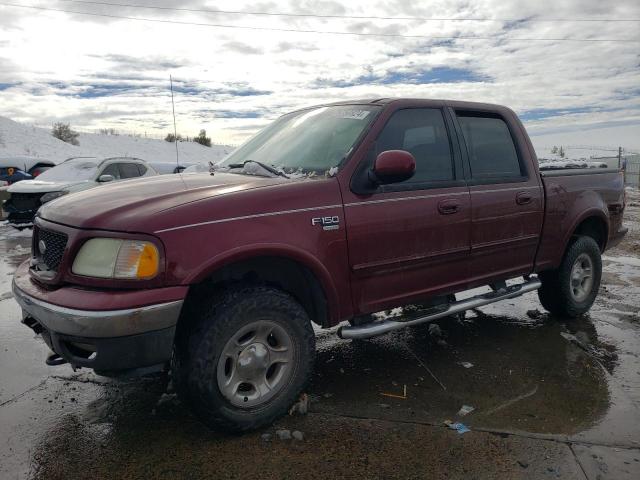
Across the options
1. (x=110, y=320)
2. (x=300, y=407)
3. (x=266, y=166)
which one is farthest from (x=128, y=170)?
(x=110, y=320)

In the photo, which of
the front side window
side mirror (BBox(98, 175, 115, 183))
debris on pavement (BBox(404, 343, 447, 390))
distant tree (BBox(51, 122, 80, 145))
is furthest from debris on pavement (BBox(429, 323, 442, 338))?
distant tree (BBox(51, 122, 80, 145))

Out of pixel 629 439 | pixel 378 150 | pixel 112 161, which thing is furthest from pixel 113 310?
pixel 112 161

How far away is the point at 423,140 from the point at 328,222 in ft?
3.99

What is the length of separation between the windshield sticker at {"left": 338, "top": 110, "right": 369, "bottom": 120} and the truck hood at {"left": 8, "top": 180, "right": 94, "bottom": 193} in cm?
825

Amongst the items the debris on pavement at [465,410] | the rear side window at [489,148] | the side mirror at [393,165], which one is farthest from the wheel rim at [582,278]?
the side mirror at [393,165]

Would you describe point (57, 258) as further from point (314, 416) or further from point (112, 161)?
point (112, 161)

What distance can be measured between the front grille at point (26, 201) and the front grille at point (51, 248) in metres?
8.09

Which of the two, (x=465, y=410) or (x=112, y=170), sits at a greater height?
(x=112, y=170)

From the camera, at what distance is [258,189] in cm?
302

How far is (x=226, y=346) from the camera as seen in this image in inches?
111

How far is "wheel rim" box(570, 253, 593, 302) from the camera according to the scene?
5074 millimetres

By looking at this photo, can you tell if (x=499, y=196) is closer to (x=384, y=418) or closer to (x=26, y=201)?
(x=384, y=418)

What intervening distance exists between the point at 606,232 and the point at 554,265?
90 centimetres

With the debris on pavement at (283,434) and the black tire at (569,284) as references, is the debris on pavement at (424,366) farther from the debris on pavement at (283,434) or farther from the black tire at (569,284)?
the black tire at (569,284)
